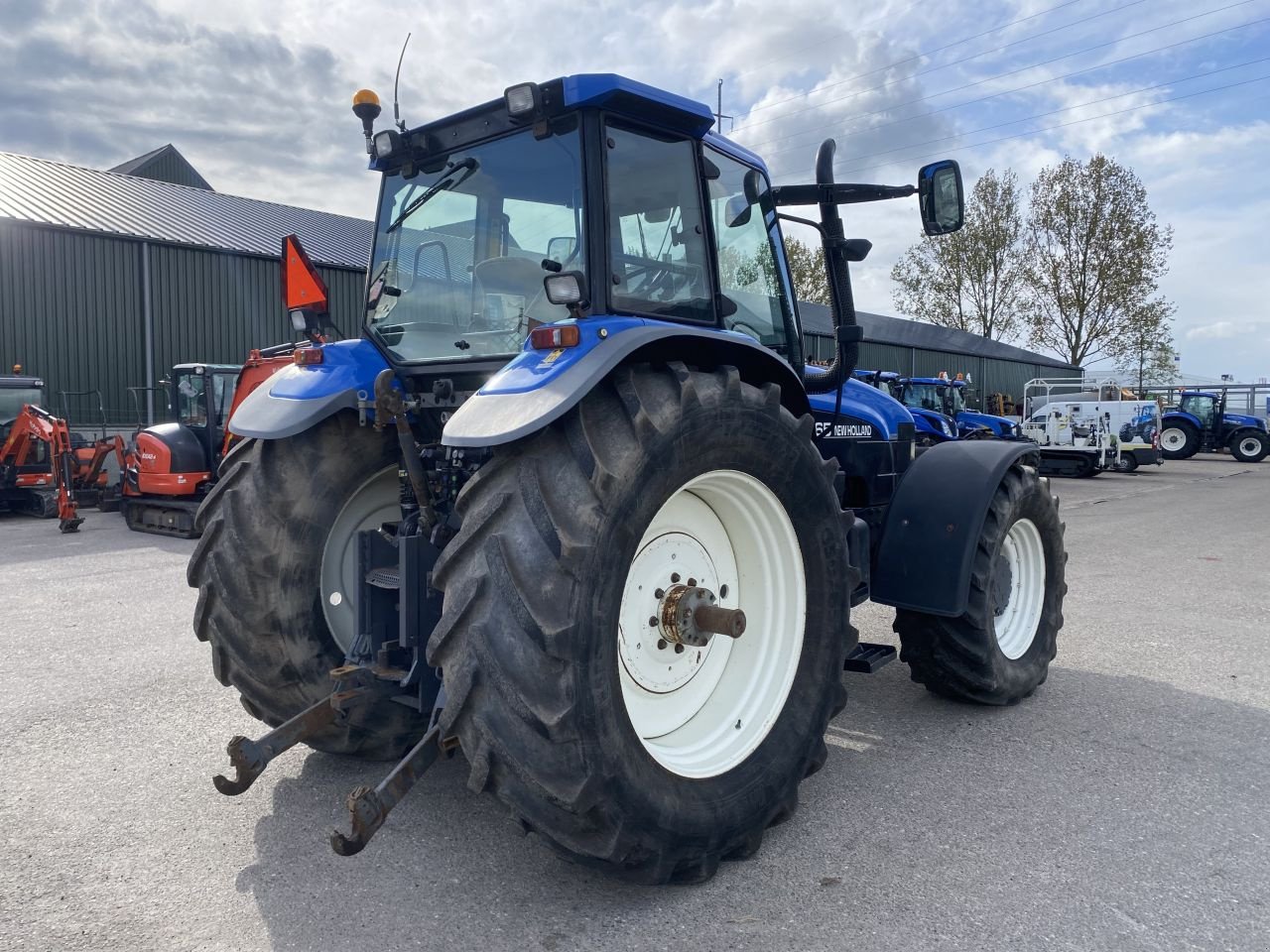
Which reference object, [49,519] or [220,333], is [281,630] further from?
[220,333]

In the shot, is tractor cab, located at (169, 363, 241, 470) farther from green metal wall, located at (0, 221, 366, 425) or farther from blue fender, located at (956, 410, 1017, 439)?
blue fender, located at (956, 410, 1017, 439)

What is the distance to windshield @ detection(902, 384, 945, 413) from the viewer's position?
2042 centimetres

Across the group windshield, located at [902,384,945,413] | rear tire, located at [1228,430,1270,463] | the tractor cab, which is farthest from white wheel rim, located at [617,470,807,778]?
rear tire, located at [1228,430,1270,463]

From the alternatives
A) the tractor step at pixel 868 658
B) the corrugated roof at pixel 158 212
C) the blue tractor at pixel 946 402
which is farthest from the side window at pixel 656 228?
the corrugated roof at pixel 158 212

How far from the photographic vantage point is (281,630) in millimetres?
3215

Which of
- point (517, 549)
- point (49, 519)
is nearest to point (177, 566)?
point (49, 519)

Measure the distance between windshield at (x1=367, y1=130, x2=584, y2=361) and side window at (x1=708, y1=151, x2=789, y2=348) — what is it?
664mm

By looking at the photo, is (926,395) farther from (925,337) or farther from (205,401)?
(925,337)

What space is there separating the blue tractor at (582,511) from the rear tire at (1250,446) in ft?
94.3

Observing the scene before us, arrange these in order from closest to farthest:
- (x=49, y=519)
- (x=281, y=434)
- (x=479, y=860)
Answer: (x=479, y=860) < (x=281, y=434) < (x=49, y=519)

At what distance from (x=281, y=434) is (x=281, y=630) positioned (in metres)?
0.70

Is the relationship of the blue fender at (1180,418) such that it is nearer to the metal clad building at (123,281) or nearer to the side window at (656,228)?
the metal clad building at (123,281)

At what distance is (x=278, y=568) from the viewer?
10.5 ft

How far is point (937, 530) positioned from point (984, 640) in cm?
55
